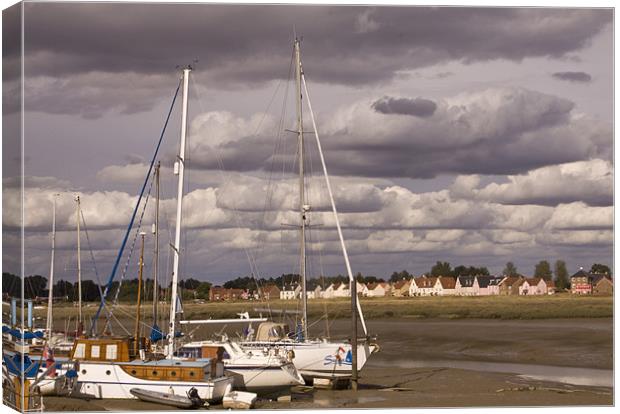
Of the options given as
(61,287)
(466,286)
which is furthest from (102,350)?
(466,286)

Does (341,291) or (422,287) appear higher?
(422,287)

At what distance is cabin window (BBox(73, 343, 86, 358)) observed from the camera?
2827 cm

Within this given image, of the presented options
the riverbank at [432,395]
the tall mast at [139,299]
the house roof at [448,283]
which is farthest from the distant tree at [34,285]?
the house roof at [448,283]

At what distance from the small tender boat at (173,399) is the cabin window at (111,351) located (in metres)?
1.31

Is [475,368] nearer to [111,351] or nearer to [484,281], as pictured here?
[111,351]

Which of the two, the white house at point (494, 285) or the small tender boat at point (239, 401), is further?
the white house at point (494, 285)

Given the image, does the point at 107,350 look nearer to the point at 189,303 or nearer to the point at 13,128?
the point at 13,128

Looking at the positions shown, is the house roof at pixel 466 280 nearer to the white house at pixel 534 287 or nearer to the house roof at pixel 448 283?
the house roof at pixel 448 283

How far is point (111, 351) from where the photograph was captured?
2823cm

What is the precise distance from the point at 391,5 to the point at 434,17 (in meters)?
1.30

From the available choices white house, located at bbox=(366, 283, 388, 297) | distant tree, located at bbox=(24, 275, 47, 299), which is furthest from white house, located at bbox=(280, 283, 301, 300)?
Answer: white house, located at bbox=(366, 283, 388, 297)

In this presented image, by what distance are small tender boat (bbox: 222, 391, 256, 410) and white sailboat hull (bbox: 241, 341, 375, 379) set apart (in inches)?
246

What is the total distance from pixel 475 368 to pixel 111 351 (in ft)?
56.0

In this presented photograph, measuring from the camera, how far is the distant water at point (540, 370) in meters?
35.3
